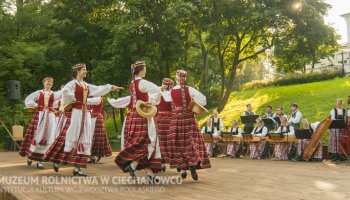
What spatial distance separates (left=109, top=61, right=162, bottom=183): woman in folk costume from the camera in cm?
629

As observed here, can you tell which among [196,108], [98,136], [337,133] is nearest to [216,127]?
[337,133]

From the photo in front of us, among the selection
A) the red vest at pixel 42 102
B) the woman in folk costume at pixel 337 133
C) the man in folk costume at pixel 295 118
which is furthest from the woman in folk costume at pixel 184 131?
the man in folk costume at pixel 295 118

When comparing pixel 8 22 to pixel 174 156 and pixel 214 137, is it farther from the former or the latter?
pixel 174 156

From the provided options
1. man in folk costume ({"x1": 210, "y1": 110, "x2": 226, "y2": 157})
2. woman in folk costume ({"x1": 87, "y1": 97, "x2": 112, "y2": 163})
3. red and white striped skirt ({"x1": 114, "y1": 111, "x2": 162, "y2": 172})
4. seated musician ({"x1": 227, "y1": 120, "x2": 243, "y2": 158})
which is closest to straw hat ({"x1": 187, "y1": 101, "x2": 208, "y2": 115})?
red and white striped skirt ({"x1": 114, "y1": 111, "x2": 162, "y2": 172})

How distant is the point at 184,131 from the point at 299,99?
17419mm

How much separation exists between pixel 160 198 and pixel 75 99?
2997mm

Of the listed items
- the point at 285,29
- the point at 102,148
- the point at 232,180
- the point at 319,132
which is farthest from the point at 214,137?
the point at 285,29

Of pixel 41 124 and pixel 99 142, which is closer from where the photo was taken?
pixel 41 124

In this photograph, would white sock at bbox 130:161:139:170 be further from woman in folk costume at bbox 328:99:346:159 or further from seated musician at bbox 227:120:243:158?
seated musician at bbox 227:120:243:158

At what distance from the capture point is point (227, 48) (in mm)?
24078

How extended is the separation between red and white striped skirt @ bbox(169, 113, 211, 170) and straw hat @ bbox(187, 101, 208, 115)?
156 millimetres

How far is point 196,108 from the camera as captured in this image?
6805mm

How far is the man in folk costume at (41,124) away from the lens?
8.98m

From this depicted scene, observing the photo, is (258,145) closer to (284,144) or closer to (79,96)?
(284,144)
